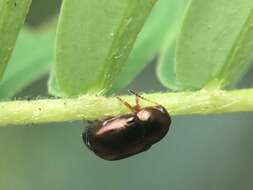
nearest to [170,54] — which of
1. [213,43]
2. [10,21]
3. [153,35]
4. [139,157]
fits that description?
[153,35]

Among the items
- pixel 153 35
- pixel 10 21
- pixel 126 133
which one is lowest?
pixel 126 133

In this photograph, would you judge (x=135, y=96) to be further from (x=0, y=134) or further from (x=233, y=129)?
(x=233, y=129)

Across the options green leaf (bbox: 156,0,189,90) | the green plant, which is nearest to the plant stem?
the green plant

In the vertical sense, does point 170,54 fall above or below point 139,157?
above

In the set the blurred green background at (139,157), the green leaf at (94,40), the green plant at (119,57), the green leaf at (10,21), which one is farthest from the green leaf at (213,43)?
the blurred green background at (139,157)

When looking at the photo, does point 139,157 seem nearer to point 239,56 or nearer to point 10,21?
point 239,56

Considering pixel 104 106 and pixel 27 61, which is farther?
pixel 27 61

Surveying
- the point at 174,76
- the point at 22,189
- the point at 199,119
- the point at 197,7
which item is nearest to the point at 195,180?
the point at 199,119
